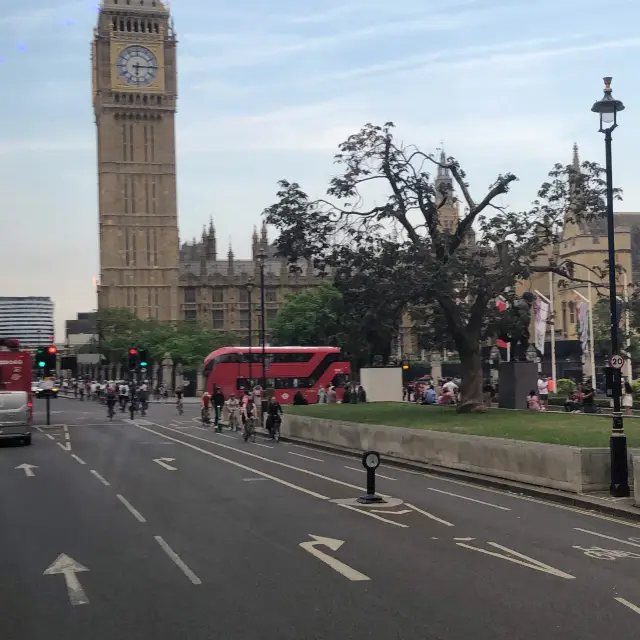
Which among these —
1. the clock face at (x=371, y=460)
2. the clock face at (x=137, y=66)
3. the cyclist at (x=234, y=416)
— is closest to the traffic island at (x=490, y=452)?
the clock face at (x=371, y=460)

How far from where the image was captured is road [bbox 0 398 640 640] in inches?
334

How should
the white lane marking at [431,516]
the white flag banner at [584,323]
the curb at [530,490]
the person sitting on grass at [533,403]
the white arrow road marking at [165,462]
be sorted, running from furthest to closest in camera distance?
the white flag banner at [584,323] → the person sitting on grass at [533,403] → the white arrow road marking at [165,462] → the curb at [530,490] → the white lane marking at [431,516]

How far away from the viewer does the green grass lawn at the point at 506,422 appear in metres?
21.4

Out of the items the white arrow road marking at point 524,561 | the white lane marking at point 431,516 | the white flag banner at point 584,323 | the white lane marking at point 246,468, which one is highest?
the white flag banner at point 584,323

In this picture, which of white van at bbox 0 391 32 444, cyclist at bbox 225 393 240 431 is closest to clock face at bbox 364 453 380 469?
white van at bbox 0 391 32 444

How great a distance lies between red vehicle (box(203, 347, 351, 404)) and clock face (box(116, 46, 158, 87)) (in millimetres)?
74230

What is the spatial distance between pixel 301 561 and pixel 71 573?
271 cm

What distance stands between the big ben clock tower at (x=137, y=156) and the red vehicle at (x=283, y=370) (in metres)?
67.7

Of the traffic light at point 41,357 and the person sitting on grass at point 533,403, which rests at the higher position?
the traffic light at point 41,357

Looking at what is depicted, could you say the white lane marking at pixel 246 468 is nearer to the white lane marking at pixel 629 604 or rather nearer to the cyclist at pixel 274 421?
the cyclist at pixel 274 421

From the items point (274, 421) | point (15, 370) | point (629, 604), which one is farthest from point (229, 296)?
point (629, 604)

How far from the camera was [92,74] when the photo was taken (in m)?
134

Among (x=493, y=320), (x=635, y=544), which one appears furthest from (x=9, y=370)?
(x=635, y=544)

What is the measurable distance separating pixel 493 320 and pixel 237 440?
33.4 feet
